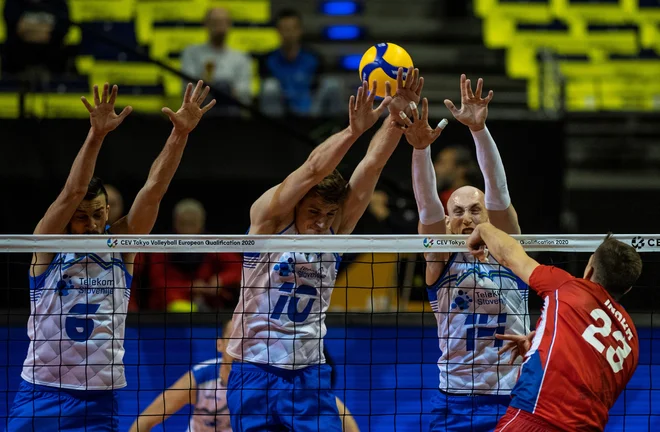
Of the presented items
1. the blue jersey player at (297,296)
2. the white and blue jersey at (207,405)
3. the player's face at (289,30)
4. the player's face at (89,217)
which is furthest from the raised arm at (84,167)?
the player's face at (289,30)

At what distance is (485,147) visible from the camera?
5.78 metres

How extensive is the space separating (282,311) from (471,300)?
1173 mm

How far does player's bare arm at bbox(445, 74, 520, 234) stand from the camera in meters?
5.74

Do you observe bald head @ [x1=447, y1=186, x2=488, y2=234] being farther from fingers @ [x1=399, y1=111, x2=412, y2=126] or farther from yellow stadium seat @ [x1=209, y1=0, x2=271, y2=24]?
yellow stadium seat @ [x1=209, y1=0, x2=271, y2=24]

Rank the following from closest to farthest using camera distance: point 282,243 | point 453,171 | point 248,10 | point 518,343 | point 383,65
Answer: point 518,343
point 282,243
point 383,65
point 453,171
point 248,10

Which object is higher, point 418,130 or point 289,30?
point 289,30

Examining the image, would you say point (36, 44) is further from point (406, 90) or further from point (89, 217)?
point (406, 90)

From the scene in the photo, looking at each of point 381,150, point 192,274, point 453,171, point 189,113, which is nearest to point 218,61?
point 192,274

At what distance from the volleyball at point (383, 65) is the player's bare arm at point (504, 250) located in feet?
4.44

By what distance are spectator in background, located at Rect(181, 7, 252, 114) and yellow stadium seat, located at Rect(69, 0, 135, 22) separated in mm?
2359

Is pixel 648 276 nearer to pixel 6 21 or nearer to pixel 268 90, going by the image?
pixel 268 90

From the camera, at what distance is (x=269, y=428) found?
5.50 m

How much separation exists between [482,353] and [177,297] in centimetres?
504

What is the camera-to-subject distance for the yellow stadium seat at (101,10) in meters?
14.0
